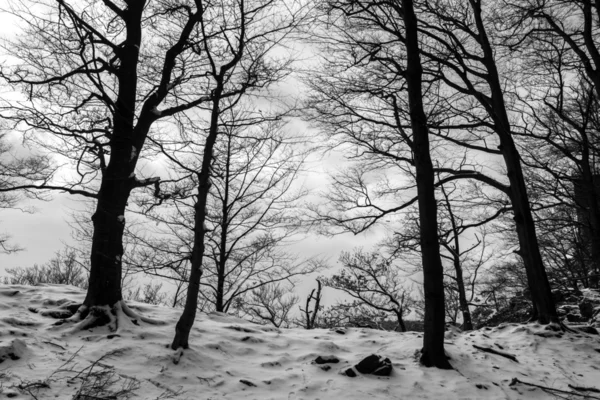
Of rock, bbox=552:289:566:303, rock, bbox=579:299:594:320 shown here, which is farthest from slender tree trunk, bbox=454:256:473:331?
rock, bbox=579:299:594:320

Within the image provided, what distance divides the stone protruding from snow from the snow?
1 centimetres

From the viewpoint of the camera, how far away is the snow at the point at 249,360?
3.80m

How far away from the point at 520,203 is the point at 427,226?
126 inches

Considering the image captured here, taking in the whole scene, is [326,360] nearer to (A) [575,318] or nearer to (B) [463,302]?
(A) [575,318]

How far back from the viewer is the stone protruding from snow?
375 cm

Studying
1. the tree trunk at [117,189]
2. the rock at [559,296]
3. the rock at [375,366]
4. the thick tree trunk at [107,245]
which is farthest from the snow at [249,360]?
the rock at [559,296]

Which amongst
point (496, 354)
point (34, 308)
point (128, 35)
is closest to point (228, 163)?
point (128, 35)

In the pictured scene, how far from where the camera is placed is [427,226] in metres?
5.34

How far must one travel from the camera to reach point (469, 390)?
4.24 meters

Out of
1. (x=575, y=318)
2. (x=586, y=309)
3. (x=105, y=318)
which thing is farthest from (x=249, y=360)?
(x=586, y=309)

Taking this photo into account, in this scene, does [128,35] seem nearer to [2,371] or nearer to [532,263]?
[2,371]

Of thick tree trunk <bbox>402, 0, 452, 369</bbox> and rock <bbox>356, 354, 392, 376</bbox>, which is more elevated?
thick tree trunk <bbox>402, 0, 452, 369</bbox>

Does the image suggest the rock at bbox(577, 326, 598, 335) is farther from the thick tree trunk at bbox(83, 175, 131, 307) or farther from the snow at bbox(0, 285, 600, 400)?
the thick tree trunk at bbox(83, 175, 131, 307)

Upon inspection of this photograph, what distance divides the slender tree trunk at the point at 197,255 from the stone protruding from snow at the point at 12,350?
1.57 metres
